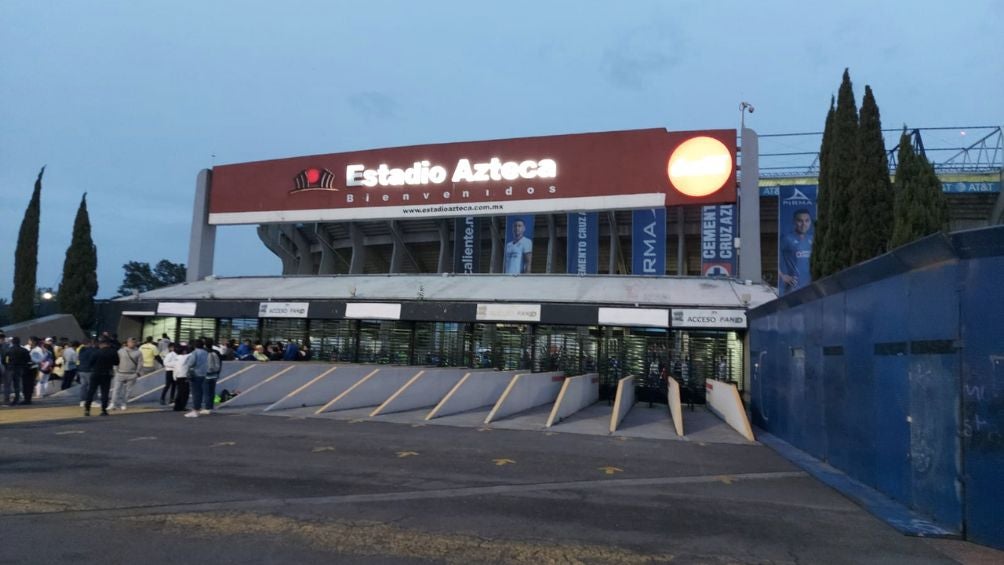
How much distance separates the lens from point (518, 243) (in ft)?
99.2

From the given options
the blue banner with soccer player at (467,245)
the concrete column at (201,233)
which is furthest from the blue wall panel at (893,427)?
the concrete column at (201,233)

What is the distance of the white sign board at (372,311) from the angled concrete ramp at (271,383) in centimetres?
597

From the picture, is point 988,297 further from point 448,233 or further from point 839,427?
point 448,233

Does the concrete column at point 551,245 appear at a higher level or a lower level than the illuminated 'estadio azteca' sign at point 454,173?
lower

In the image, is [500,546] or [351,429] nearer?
[500,546]

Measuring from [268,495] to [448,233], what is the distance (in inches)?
1061

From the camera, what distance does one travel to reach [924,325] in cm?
693

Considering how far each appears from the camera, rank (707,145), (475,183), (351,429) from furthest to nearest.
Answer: (475,183), (707,145), (351,429)

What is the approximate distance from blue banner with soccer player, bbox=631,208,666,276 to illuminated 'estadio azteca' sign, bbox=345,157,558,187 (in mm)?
4470

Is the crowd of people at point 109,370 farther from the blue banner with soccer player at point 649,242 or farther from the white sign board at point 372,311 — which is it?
the blue banner with soccer player at point 649,242

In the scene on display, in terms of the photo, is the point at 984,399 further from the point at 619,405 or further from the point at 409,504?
the point at 619,405

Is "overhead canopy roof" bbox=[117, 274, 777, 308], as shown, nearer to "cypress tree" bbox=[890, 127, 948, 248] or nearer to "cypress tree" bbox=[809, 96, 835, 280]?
"cypress tree" bbox=[809, 96, 835, 280]

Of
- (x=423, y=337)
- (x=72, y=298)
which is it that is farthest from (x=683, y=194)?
(x=72, y=298)

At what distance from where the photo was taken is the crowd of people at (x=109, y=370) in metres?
14.4
